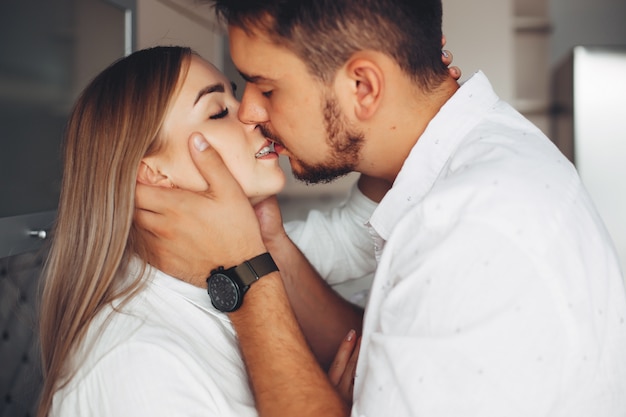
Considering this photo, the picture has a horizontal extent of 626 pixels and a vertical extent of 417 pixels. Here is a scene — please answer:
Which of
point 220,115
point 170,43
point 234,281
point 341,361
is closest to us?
point 234,281

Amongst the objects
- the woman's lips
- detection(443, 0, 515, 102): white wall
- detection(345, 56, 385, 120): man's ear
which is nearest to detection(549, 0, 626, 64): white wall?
detection(443, 0, 515, 102): white wall

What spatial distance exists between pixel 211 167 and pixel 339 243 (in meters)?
0.60

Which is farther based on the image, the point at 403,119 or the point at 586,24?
the point at 586,24

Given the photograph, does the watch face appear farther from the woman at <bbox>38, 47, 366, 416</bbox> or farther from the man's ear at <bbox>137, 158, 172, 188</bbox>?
the man's ear at <bbox>137, 158, 172, 188</bbox>

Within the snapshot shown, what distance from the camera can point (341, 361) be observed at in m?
1.25

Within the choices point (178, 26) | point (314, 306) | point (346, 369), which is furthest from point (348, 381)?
point (178, 26)

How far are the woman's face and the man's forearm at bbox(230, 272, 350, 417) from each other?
0.28 m

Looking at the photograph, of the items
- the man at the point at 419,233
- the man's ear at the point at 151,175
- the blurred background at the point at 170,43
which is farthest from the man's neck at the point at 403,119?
the blurred background at the point at 170,43

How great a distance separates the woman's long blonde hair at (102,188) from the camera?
122 centimetres

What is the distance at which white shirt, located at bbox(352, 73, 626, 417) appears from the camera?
32.4 inches

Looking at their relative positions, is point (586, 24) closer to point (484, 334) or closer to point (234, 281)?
point (234, 281)

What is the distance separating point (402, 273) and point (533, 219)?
0.19 metres

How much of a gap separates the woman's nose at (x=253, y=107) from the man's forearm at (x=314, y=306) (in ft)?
1.26

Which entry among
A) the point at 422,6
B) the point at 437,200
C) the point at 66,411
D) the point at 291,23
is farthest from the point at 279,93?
the point at 66,411
